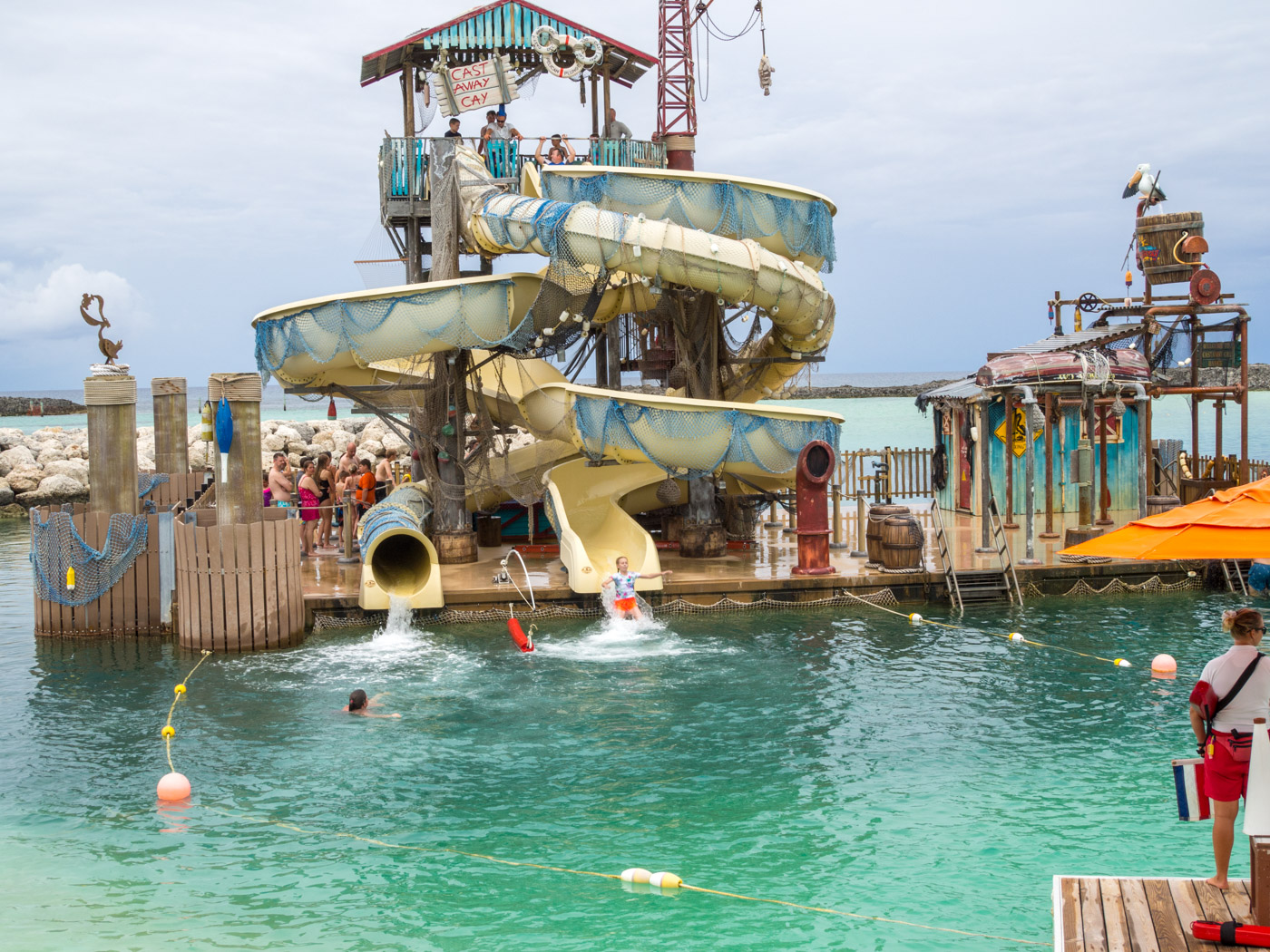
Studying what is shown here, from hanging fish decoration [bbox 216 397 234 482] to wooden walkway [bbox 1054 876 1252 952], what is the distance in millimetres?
11567

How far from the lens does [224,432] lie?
15.1 m

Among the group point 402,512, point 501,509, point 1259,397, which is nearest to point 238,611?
point 402,512

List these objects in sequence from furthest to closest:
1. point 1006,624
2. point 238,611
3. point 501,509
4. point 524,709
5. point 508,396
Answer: point 501,509, point 508,396, point 1006,624, point 238,611, point 524,709

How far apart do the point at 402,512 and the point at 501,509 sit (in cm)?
445

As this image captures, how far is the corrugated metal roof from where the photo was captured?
2217cm

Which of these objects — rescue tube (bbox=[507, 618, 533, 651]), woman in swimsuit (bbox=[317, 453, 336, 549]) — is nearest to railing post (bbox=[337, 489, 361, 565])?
woman in swimsuit (bbox=[317, 453, 336, 549])

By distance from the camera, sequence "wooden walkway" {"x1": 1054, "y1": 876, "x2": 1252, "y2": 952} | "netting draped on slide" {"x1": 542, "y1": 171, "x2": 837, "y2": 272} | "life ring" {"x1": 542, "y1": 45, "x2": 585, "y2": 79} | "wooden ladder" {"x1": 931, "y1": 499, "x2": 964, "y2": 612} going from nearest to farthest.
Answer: "wooden walkway" {"x1": 1054, "y1": 876, "x2": 1252, "y2": 952} → "wooden ladder" {"x1": 931, "y1": 499, "x2": 964, "y2": 612} → "netting draped on slide" {"x1": 542, "y1": 171, "x2": 837, "y2": 272} → "life ring" {"x1": 542, "y1": 45, "x2": 585, "y2": 79}

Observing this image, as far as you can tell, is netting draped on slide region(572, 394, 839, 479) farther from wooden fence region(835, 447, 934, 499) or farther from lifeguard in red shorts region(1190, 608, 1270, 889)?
lifeguard in red shorts region(1190, 608, 1270, 889)

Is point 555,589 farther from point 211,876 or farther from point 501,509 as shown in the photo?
point 211,876

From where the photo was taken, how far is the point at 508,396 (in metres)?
19.2

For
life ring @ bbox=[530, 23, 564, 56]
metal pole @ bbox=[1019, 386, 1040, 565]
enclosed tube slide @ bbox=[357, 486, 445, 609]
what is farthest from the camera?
life ring @ bbox=[530, 23, 564, 56]

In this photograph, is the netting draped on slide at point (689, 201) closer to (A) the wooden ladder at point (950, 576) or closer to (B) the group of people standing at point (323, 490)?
(A) the wooden ladder at point (950, 576)

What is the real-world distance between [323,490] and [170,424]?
2948 mm

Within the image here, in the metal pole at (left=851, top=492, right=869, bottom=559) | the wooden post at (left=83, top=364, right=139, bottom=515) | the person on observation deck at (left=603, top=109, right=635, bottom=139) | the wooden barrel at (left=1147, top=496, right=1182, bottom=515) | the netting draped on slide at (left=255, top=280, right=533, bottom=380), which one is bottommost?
the metal pole at (left=851, top=492, right=869, bottom=559)
